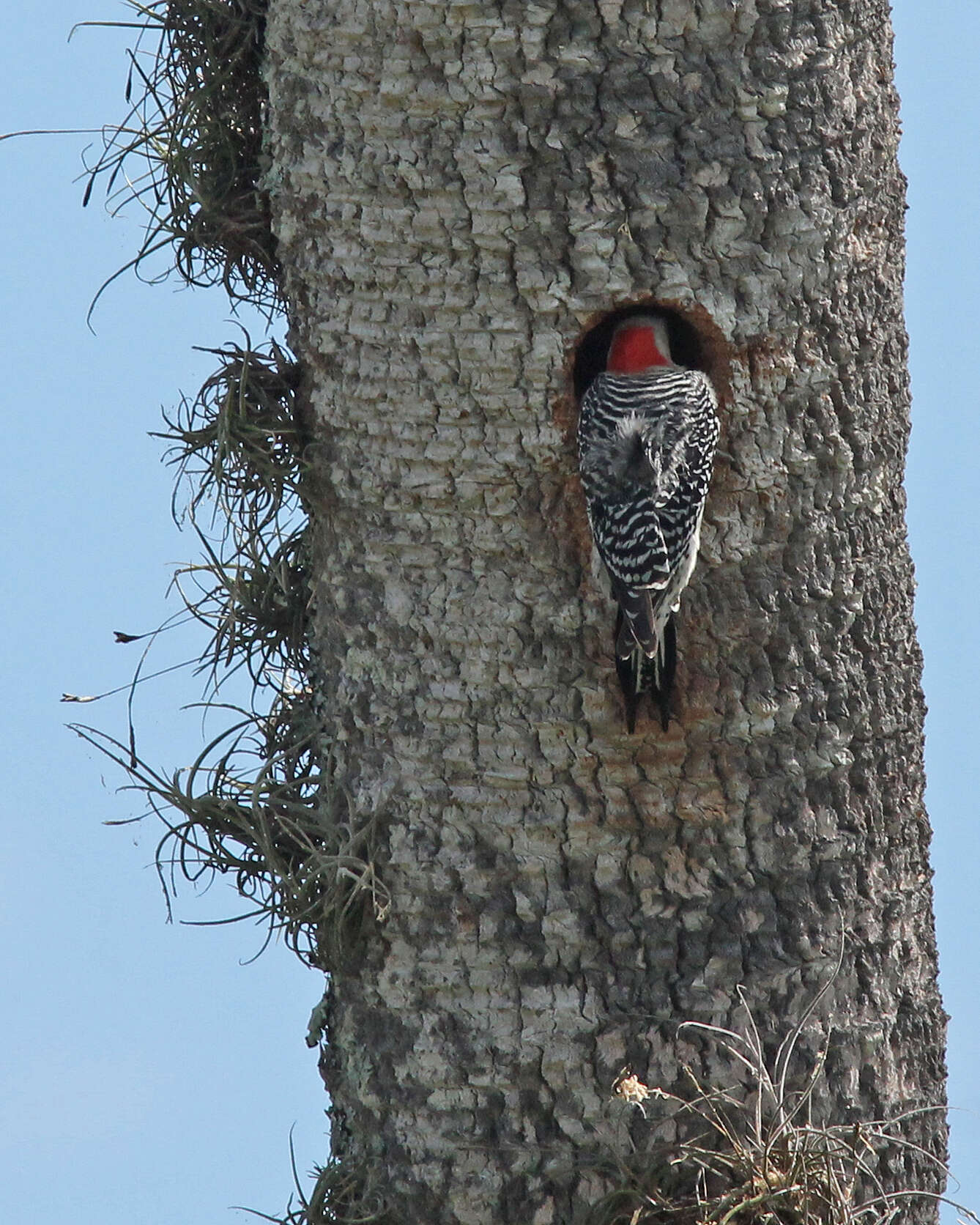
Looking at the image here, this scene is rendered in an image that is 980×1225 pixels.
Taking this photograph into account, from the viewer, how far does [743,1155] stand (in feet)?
10.7

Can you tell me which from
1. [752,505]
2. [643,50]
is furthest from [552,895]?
[643,50]

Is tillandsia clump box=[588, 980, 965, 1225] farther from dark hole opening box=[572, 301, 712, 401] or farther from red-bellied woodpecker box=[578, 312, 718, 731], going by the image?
dark hole opening box=[572, 301, 712, 401]

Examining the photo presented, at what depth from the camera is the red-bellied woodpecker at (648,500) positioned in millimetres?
3277

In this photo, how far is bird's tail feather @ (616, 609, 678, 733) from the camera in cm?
328

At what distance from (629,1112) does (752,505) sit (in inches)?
47.8

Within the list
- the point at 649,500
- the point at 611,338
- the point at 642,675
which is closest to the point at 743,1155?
the point at 642,675

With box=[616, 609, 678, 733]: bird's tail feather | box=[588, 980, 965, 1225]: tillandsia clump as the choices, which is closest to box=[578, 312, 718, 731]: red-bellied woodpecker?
box=[616, 609, 678, 733]: bird's tail feather

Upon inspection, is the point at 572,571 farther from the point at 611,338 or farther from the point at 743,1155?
the point at 743,1155

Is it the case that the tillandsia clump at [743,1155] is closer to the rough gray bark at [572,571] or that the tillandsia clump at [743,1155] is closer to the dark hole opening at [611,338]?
the rough gray bark at [572,571]

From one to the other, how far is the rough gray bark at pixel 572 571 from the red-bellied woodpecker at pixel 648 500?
47 mm

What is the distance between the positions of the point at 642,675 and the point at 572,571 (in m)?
0.25

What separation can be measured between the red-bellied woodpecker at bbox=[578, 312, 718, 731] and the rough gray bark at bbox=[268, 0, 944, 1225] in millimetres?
47

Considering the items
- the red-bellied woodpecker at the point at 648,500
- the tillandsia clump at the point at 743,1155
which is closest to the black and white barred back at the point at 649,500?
the red-bellied woodpecker at the point at 648,500

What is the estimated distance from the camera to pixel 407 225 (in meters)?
3.33
